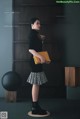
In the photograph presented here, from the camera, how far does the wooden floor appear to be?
120 cm

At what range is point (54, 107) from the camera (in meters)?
1.31

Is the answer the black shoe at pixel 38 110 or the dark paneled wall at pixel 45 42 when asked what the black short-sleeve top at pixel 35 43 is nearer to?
the dark paneled wall at pixel 45 42

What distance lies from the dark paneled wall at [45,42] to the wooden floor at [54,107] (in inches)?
1.5

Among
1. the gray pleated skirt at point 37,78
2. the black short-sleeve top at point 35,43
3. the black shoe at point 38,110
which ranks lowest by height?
the black shoe at point 38,110

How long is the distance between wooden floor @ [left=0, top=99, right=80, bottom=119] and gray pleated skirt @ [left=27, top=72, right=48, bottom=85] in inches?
3.7

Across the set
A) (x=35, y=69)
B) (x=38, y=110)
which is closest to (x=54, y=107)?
(x=38, y=110)

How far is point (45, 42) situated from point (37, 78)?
0.19m

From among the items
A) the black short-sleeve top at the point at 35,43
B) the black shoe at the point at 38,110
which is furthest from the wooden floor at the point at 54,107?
the black short-sleeve top at the point at 35,43

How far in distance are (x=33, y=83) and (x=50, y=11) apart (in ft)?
1.26

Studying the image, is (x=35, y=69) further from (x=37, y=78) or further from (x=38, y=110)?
(x=38, y=110)

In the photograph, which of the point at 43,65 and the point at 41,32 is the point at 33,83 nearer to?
the point at 43,65

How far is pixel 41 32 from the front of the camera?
4.42 feet

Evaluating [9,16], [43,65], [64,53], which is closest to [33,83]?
[43,65]

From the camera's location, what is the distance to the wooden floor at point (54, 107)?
3.95 ft
